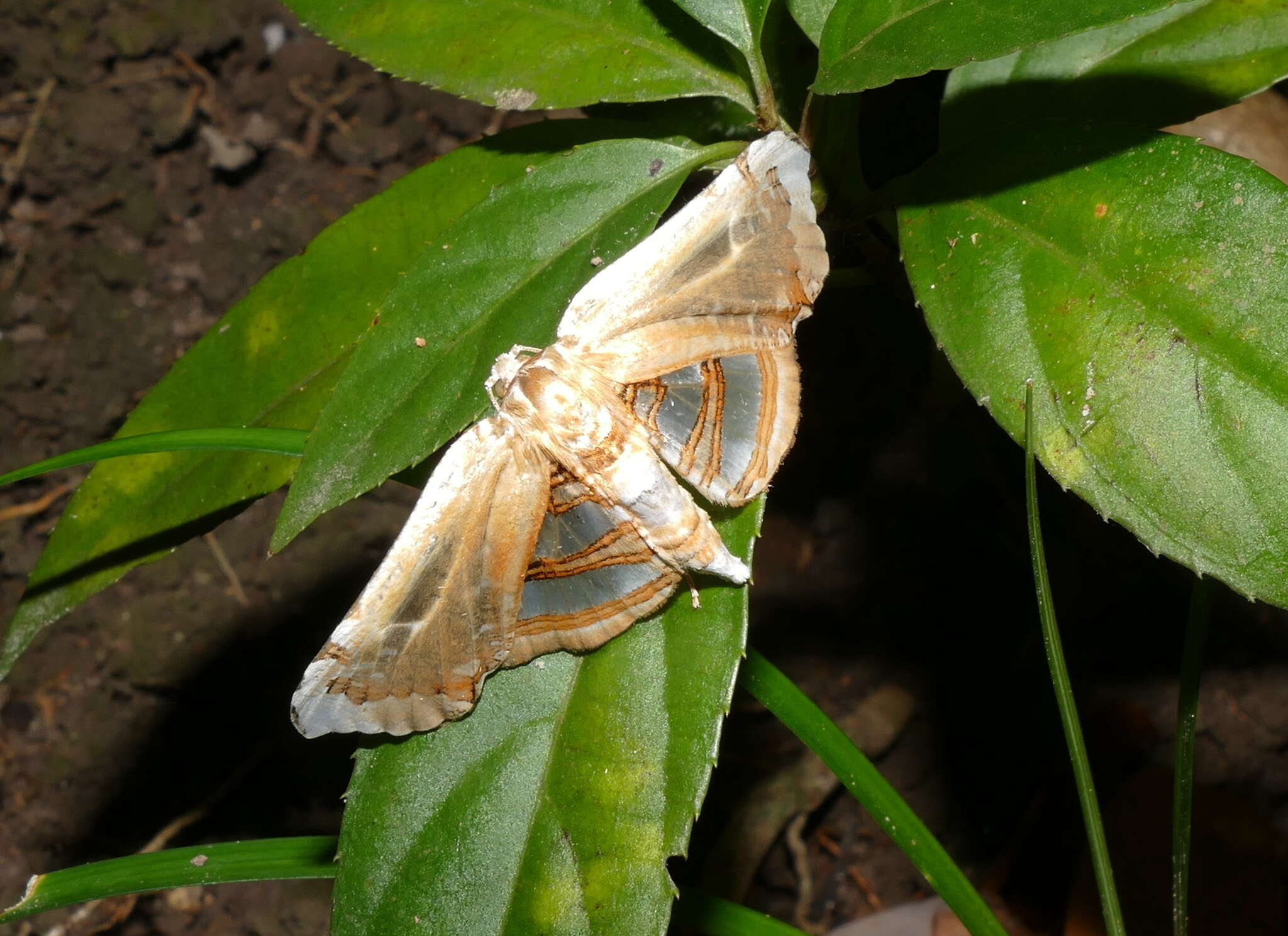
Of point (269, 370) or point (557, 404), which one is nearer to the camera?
point (557, 404)

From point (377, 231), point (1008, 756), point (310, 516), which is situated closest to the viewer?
point (310, 516)

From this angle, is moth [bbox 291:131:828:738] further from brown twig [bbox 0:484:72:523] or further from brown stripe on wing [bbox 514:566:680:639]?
brown twig [bbox 0:484:72:523]

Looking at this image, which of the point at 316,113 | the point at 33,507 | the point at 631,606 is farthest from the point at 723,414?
the point at 33,507

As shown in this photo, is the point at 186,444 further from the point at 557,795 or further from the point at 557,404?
the point at 557,795

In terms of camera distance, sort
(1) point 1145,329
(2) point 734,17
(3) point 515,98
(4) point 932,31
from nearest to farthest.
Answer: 1. (4) point 932,31
2. (1) point 1145,329
3. (2) point 734,17
4. (3) point 515,98

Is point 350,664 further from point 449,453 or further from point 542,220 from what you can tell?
point 542,220

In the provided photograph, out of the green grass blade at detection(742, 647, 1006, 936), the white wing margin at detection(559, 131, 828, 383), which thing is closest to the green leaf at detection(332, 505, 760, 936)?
the green grass blade at detection(742, 647, 1006, 936)

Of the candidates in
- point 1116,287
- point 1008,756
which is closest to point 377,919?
point 1116,287

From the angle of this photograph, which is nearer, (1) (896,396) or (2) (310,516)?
(2) (310,516)
